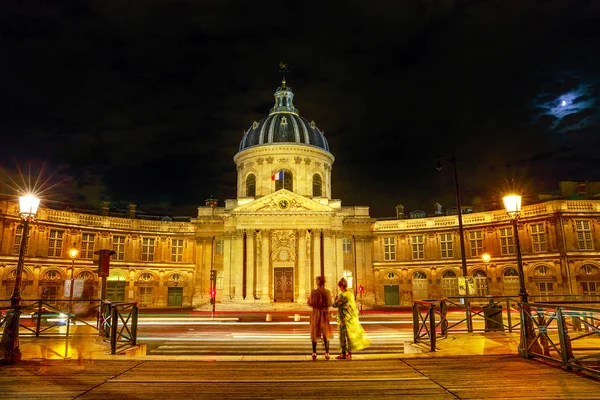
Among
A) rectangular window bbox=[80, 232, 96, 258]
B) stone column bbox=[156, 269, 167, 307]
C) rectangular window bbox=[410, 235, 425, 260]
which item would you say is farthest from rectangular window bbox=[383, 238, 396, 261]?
rectangular window bbox=[80, 232, 96, 258]

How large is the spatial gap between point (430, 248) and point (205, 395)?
43.8m

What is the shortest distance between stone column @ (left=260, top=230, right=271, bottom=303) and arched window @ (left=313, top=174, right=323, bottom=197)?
10.8m

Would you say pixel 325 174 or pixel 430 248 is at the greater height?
pixel 325 174

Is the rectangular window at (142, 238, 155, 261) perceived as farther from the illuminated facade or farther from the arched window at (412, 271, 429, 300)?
the arched window at (412, 271, 429, 300)

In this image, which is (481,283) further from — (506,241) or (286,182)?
(286,182)

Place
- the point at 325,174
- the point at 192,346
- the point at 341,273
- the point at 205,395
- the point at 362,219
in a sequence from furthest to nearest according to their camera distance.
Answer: the point at 325,174, the point at 362,219, the point at 341,273, the point at 192,346, the point at 205,395

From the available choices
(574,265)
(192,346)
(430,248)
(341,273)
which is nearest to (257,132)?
(341,273)

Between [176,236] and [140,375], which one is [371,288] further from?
[140,375]

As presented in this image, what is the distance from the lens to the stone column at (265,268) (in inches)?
1665

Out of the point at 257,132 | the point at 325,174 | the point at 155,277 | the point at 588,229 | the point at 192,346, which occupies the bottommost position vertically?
the point at 192,346

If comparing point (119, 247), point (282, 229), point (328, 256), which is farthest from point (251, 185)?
point (119, 247)

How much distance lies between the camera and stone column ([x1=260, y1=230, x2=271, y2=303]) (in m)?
42.3

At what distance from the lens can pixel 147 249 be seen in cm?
4841

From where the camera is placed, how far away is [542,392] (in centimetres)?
702
